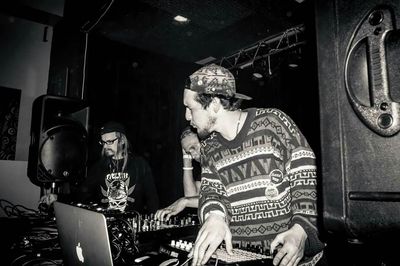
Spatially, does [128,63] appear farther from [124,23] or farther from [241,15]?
[241,15]

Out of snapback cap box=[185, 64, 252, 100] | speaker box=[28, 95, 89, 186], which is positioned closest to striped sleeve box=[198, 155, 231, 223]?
snapback cap box=[185, 64, 252, 100]

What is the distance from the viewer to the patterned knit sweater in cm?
154

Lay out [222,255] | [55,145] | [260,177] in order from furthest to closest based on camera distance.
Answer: [55,145] → [260,177] → [222,255]

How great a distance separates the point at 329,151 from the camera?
55cm

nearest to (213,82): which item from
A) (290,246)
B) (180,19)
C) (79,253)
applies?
(290,246)

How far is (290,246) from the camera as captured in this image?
109 centimetres

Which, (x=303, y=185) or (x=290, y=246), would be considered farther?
(x=303, y=185)

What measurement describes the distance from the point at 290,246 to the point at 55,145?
206 centimetres

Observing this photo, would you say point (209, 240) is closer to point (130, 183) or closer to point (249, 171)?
point (249, 171)

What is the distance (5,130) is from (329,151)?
15.3 ft

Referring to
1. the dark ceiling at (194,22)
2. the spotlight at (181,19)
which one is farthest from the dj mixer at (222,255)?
the spotlight at (181,19)

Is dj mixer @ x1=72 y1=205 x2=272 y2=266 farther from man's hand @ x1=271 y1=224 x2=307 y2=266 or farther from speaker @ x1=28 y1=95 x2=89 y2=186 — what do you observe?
speaker @ x1=28 y1=95 x2=89 y2=186

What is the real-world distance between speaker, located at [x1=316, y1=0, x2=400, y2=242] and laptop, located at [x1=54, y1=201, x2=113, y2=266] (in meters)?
0.69

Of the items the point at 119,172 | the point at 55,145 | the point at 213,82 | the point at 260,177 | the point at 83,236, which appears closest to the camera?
the point at 83,236
